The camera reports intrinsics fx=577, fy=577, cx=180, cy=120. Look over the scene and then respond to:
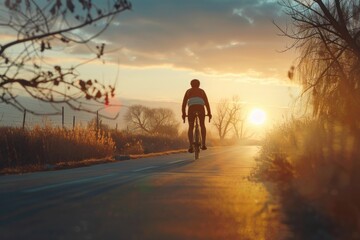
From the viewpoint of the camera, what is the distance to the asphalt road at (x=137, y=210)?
6.05 metres

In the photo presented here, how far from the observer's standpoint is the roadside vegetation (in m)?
6.66

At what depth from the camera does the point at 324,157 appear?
989cm

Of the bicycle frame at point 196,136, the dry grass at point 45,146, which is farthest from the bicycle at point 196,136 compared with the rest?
the dry grass at point 45,146

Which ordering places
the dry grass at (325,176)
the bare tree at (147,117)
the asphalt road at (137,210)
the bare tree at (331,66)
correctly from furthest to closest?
the bare tree at (147,117) → the bare tree at (331,66) → the dry grass at (325,176) → the asphalt road at (137,210)

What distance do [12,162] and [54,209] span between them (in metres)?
13.3

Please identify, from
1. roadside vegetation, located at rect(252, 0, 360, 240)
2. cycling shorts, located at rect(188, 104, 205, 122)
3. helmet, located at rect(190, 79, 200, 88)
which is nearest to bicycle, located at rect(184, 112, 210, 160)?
cycling shorts, located at rect(188, 104, 205, 122)

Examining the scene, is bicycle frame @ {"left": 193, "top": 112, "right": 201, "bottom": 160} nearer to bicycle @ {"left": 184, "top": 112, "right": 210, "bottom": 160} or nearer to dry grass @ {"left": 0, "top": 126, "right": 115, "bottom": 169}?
bicycle @ {"left": 184, "top": 112, "right": 210, "bottom": 160}

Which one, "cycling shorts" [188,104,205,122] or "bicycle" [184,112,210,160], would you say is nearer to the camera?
"cycling shorts" [188,104,205,122]

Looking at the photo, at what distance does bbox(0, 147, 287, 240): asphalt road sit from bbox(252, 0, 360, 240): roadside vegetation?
1.29 feet

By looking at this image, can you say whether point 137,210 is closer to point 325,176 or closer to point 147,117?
point 325,176

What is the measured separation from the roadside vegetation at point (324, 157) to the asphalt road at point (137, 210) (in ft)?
1.29

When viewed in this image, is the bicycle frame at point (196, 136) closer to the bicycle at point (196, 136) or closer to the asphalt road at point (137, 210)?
the bicycle at point (196, 136)

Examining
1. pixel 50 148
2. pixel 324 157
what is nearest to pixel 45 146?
pixel 50 148

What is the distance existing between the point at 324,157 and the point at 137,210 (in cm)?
406
